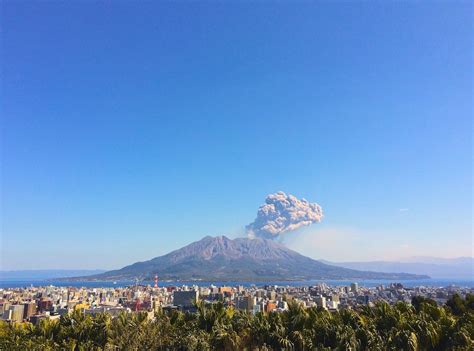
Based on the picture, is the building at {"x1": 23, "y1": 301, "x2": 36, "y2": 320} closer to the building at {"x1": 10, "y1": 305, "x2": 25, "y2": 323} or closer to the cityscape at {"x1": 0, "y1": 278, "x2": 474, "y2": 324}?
the cityscape at {"x1": 0, "y1": 278, "x2": 474, "y2": 324}

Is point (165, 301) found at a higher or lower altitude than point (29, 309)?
lower

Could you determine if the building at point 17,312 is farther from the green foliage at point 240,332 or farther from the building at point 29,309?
the green foliage at point 240,332

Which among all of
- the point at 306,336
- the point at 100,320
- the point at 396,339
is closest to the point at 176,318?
the point at 100,320

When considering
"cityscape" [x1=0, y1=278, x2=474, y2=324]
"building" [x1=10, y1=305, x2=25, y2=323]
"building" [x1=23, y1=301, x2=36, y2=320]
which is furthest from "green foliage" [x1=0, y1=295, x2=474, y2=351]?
"building" [x1=23, y1=301, x2=36, y2=320]

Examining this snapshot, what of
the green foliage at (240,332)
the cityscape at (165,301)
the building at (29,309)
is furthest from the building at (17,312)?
the green foliage at (240,332)

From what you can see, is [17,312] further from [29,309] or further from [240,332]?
[240,332]

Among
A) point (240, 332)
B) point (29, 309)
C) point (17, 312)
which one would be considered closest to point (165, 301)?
point (29, 309)

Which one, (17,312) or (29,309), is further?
(29,309)

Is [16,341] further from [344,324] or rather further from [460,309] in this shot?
[460,309]
